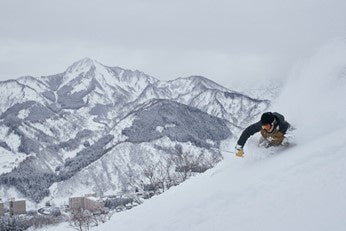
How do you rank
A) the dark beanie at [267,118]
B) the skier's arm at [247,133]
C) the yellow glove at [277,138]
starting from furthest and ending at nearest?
1. the skier's arm at [247,133]
2. the yellow glove at [277,138]
3. the dark beanie at [267,118]

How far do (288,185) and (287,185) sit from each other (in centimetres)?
4

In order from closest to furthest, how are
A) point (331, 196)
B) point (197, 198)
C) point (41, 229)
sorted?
point (331, 196) → point (197, 198) → point (41, 229)

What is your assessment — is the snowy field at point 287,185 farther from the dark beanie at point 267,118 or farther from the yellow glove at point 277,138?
the dark beanie at point 267,118

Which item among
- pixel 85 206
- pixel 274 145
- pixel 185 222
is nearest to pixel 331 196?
pixel 185 222

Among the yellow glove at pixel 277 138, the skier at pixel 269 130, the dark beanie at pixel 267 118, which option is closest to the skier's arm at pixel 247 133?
the skier at pixel 269 130

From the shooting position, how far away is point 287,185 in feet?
30.0

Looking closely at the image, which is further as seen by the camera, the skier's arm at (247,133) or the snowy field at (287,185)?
the skier's arm at (247,133)

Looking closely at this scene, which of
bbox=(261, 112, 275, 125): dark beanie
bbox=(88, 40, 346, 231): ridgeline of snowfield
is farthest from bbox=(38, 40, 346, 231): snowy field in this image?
bbox=(261, 112, 275, 125): dark beanie

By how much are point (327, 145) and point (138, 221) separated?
485 centimetres

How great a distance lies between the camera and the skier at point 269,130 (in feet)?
36.9

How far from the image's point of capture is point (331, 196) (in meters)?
7.87

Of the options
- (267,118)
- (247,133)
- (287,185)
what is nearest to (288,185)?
(287,185)

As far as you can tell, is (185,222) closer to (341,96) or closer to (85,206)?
(341,96)

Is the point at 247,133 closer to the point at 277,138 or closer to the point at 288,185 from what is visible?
the point at 277,138
